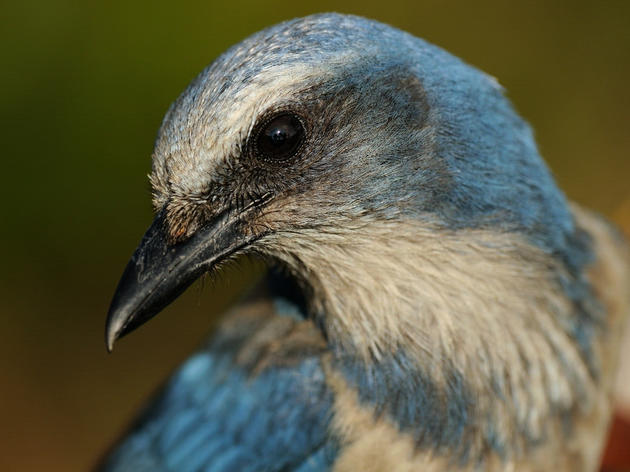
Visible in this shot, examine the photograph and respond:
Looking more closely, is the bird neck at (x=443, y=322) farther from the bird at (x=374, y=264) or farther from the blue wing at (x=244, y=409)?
the blue wing at (x=244, y=409)

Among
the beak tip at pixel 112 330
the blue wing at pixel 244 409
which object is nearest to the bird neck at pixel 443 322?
the blue wing at pixel 244 409

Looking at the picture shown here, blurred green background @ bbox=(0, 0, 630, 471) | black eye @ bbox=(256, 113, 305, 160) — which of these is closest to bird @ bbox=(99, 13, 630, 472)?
black eye @ bbox=(256, 113, 305, 160)

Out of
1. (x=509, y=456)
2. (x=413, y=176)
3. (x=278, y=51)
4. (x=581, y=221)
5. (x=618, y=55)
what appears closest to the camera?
(x=278, y=51)

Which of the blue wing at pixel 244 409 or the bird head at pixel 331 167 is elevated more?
the bird head at pixel 331 167

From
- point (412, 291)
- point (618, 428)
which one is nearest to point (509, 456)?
point (412, 291)

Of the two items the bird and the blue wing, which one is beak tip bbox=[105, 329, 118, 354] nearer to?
the bird

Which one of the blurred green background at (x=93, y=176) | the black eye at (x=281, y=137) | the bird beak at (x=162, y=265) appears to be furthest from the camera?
the blurred green background at (x=93, y=176)

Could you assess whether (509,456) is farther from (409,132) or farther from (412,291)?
(409,132)
